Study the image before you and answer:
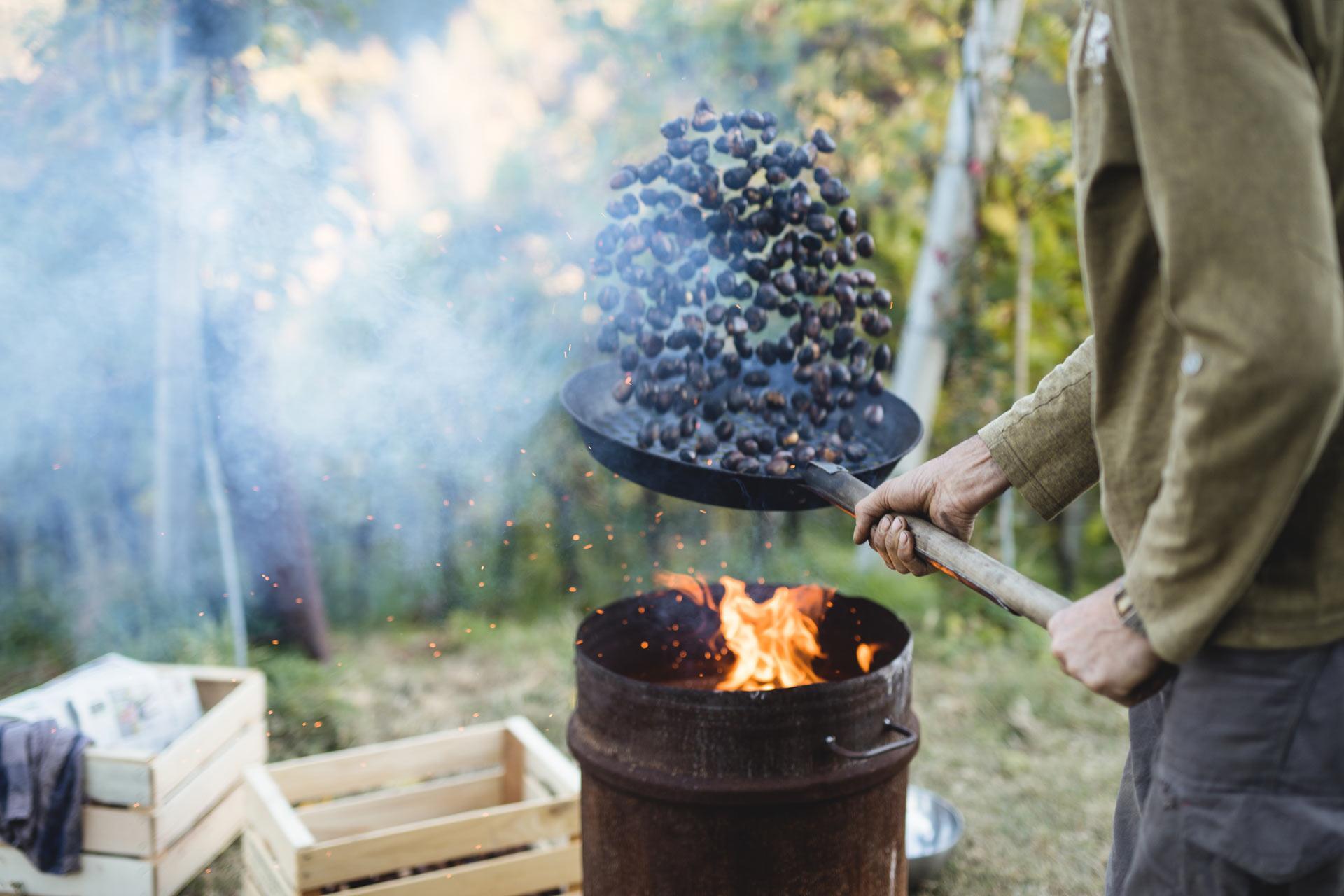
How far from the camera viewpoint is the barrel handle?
74.9 inches

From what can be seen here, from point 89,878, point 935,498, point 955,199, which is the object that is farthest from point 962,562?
point 955,199

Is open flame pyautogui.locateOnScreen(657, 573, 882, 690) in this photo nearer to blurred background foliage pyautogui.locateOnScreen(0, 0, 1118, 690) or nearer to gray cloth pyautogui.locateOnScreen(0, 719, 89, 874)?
gray cloth pyautogui.locateOnScreen(0, 719, 89, 874)

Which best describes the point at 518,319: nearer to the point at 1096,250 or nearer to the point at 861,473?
the point at 861,473

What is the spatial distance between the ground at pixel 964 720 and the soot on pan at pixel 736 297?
1720mm

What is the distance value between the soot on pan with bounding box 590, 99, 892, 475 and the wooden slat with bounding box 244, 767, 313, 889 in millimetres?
1323

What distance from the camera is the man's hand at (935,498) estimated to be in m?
1.75

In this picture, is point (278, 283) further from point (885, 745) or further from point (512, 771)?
point (885, 745)

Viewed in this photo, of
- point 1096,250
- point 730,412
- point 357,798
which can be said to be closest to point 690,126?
point 730,412

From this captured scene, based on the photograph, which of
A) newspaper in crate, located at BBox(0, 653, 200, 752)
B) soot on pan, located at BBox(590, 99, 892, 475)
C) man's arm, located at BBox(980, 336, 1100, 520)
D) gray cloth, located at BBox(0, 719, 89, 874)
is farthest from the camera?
newspaper in crate, located at BBox(0, 653, 200, 752)

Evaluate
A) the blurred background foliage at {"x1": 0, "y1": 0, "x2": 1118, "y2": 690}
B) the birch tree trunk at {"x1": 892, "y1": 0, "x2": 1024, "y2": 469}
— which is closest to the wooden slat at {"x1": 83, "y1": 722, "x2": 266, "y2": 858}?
the blurred background foliage at {"x1": 0, "y1": 0, "x2": 1118, "y2": 690}

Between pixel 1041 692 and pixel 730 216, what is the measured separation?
10.7 ft

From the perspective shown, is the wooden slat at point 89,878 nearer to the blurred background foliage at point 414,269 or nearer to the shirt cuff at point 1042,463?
the blurred background foliage at point 414,269

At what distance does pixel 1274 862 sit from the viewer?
115cm

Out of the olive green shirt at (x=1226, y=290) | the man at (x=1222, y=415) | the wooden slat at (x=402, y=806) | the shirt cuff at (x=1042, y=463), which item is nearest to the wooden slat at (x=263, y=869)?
the wooden slat at (x=402, y=806)
